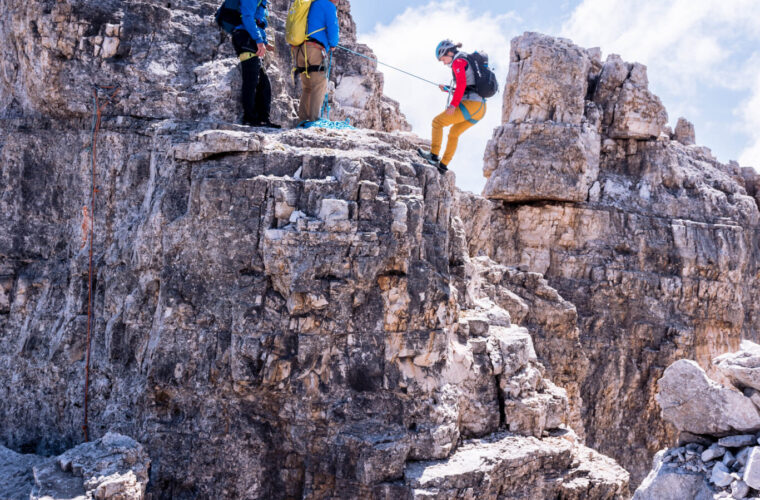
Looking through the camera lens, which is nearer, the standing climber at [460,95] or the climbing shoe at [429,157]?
the standing climber at [460,95]

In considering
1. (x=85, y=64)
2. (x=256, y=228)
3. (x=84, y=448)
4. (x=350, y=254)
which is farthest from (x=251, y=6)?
(x=84, y=448)

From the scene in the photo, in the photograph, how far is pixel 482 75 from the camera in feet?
30.5

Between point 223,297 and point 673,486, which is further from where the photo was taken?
point 223,297

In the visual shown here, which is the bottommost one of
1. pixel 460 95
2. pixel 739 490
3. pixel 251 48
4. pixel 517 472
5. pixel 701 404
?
pixel 517 472

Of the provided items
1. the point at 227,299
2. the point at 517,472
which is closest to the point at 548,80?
the point at 517,472

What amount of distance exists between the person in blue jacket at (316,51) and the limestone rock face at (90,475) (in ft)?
15.8

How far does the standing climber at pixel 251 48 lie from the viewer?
28.4 feet

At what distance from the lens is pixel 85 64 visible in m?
9.01

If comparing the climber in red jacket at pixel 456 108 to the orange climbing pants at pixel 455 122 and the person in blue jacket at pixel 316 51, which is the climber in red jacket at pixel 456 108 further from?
the person in blue jacket at pixel 316 51

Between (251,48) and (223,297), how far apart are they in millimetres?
3365

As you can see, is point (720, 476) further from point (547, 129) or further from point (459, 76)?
point (547, 129)

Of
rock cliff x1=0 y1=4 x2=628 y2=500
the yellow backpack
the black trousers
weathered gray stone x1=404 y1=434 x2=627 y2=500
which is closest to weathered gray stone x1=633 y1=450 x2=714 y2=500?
weathered gray stone x1=404 y1=434 x2=627 y2=500

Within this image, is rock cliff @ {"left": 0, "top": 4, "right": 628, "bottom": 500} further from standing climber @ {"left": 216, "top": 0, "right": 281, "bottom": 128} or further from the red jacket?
the red jacket

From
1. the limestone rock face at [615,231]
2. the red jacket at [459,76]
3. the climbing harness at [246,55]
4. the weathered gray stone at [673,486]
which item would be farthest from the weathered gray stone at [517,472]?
the limestone rock face at [615,231]
